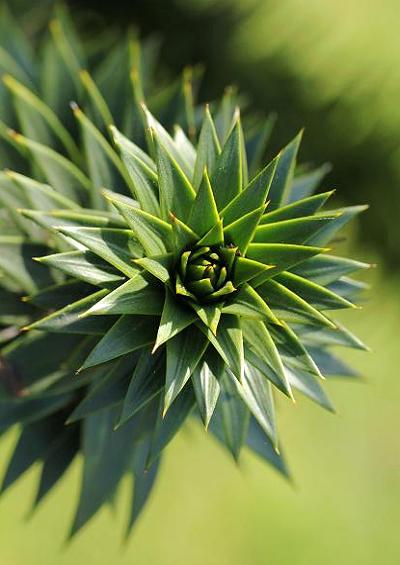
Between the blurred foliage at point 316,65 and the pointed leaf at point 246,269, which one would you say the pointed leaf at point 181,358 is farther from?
the blurred foliage at point 316,65

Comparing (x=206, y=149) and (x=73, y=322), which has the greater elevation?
(x=206, y=149)

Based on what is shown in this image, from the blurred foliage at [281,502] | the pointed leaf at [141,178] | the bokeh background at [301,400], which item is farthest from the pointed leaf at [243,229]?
the blurred foliage at [281,502]

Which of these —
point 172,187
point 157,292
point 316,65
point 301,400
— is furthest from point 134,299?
point 301,400

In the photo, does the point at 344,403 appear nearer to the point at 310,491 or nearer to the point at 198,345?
the point at 310,491

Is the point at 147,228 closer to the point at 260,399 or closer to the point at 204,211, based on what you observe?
the point at 204,211

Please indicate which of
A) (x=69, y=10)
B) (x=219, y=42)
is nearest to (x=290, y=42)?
(x=219, y=42)

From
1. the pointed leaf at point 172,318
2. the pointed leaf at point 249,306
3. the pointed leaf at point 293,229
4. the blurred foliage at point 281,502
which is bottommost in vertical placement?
the blurred foliage at point 281,502
